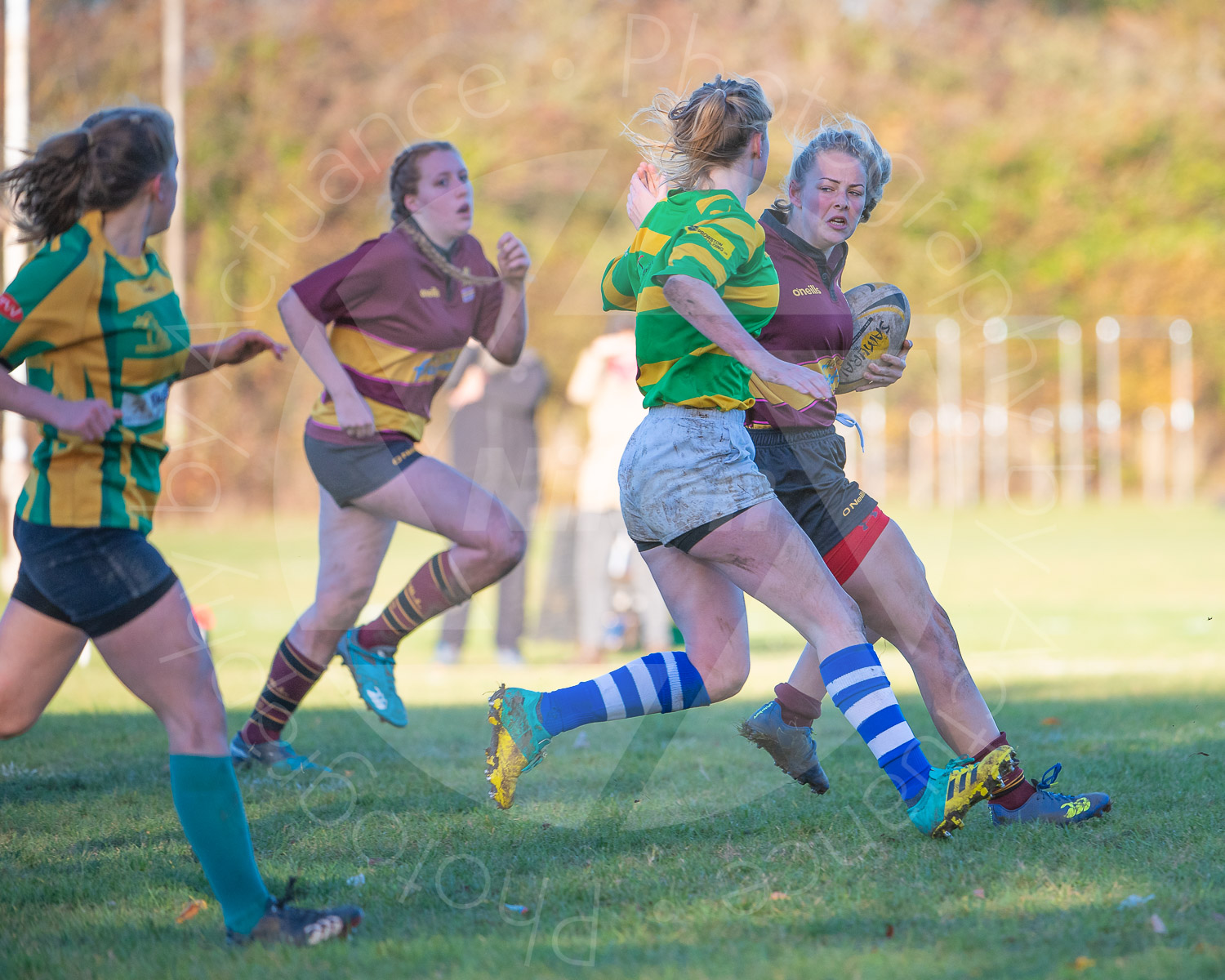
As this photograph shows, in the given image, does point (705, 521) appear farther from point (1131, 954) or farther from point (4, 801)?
point (4, 801)

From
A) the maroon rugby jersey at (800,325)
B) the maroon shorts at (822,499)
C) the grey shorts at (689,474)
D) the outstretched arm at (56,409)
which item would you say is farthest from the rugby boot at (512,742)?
the outstretched arm at (56,409)

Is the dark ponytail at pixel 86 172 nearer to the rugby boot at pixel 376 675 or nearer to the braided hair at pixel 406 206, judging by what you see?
the braided hair at pixel 406 206

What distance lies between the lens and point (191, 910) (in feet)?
10.4

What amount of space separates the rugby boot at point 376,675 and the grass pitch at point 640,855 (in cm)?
26

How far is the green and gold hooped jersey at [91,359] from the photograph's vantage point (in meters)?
2.86

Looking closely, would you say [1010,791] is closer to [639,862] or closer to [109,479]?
[639,862]

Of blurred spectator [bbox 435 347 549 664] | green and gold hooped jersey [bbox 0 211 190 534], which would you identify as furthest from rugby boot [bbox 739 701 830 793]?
blurred spectator [bbox 435 347 549 664]

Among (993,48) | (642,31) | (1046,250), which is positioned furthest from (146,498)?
(993,48)

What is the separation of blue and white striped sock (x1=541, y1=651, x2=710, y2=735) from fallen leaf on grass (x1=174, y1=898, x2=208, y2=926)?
992 millimetres

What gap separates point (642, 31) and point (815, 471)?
88.8ft

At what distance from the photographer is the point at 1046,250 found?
32.5 m

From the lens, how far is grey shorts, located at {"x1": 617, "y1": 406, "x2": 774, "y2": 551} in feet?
10.9

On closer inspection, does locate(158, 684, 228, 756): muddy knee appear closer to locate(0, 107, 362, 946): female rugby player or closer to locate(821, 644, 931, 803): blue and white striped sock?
locate(0, 107, 362, 946): female rugby player

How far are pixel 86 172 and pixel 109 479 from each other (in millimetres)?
726
